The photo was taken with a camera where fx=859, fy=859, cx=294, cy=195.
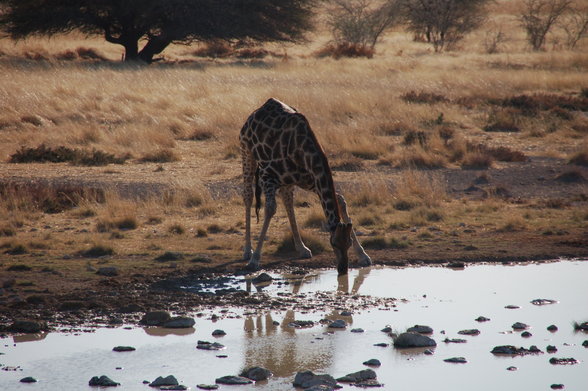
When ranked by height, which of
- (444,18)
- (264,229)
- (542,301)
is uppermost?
(444,18)

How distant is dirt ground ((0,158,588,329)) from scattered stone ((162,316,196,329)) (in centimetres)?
42

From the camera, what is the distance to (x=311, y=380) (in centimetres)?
632

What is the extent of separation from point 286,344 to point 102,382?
1763 mm

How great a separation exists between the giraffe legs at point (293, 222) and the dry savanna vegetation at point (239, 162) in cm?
25

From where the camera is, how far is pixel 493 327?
26.4ft

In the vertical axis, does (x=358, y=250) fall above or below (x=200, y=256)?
above

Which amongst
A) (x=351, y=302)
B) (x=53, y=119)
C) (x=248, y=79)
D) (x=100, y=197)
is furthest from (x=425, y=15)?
(x=351, y=302)

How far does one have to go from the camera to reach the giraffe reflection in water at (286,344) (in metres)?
6.91

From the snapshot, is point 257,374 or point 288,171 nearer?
point 257,374

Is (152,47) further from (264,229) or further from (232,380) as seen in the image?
(232,380)

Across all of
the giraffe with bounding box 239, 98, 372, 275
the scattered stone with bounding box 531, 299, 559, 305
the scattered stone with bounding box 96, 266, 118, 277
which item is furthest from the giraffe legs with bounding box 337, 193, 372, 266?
the scattered stone with bounding box 96, 266, 118, 277

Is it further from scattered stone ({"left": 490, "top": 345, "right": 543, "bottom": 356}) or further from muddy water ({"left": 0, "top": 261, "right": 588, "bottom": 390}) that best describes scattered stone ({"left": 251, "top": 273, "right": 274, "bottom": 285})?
scattered stone ({"left": 490, "top": 345, "right": 543, "bottom": 356})

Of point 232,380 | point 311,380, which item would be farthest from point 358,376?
point 232,380

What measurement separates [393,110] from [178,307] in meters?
14.7
